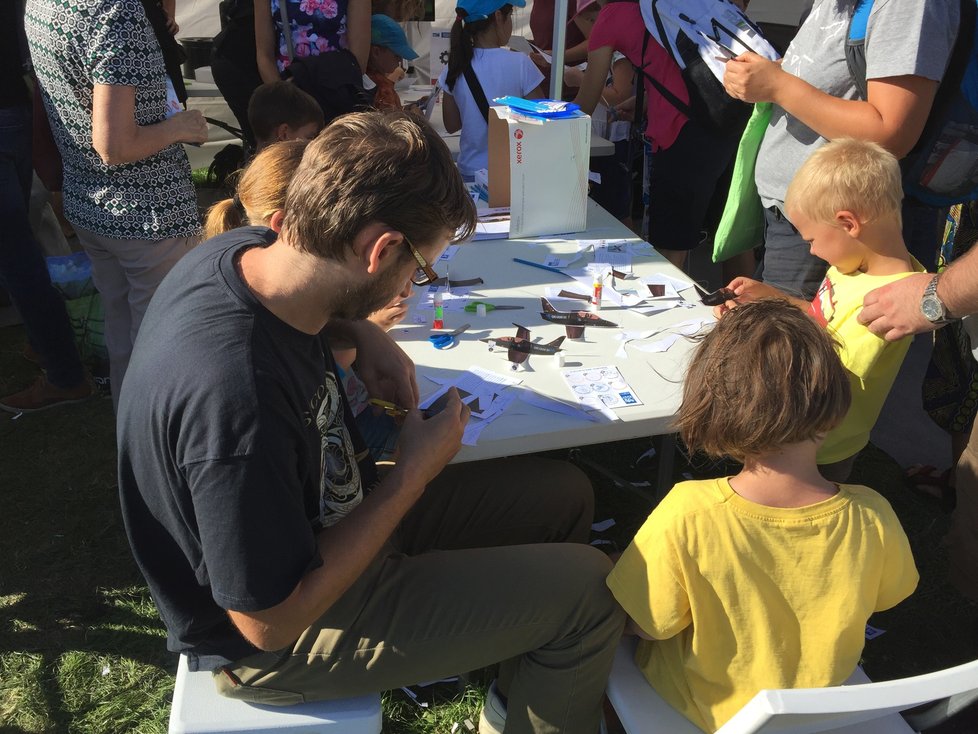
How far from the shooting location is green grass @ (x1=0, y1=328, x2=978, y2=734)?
2.13 m

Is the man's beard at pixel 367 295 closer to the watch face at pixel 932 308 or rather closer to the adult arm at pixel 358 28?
→ the watch face at pixel 932 308

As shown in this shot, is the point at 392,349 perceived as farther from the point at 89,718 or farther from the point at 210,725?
the point at 89,718

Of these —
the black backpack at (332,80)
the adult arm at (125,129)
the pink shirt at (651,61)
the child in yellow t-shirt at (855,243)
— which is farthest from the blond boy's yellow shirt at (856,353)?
the black backpack at (332,80)

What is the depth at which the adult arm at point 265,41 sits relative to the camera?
12.9 ft

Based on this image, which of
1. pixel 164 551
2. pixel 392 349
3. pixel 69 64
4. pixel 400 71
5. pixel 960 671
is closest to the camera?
pixel 960 671

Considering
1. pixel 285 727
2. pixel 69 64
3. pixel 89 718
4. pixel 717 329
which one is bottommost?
pixel 89 718

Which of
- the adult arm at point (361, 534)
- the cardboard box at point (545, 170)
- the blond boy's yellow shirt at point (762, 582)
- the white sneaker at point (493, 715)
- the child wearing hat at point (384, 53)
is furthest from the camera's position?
the child wearing hat at point (384, 53)

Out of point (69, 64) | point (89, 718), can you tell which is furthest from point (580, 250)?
point (89, 718)

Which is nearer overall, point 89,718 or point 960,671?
point 960,671

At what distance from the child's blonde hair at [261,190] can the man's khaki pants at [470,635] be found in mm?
913

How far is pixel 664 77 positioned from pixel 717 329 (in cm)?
244

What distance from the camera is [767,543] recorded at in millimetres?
1323

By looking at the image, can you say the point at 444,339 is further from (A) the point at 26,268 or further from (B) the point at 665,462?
(A) the point at 26,268

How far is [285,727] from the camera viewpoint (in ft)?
4.56
